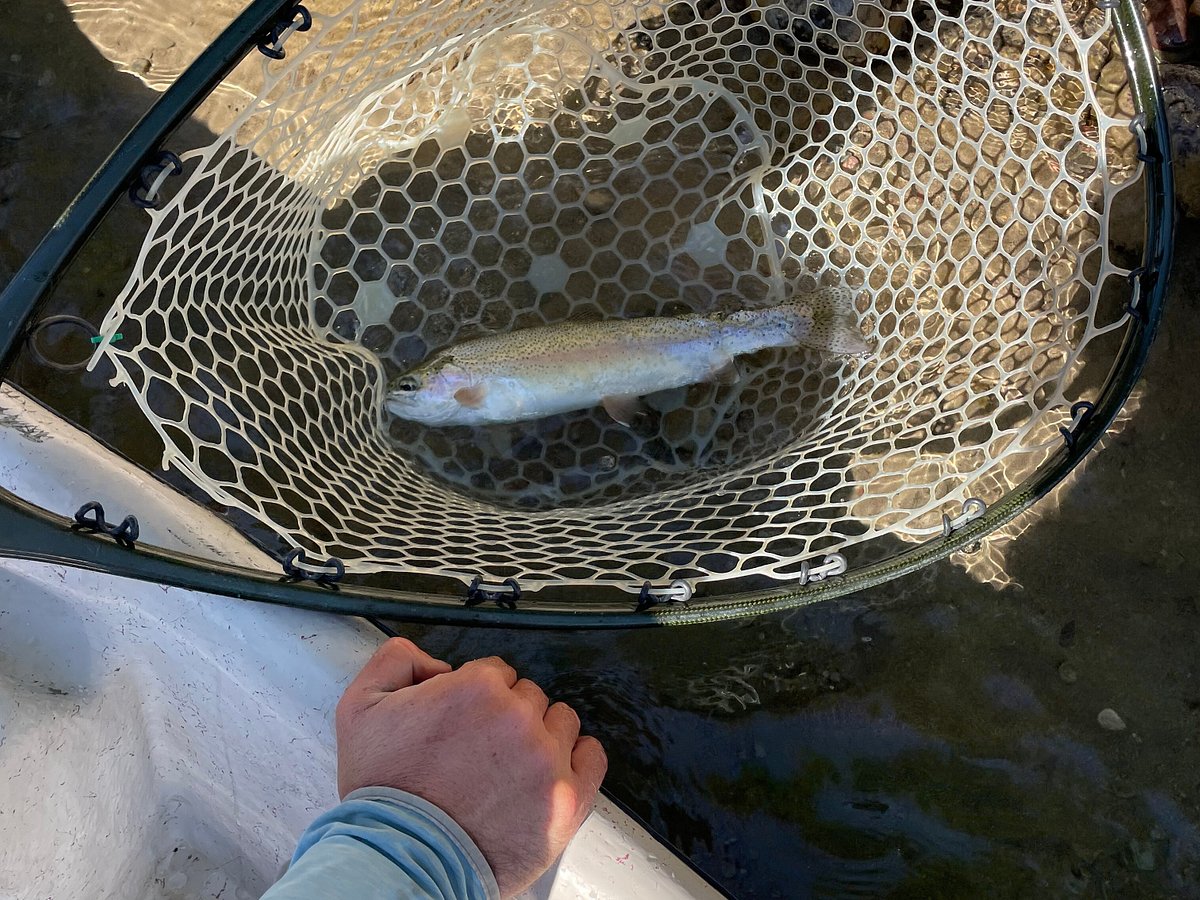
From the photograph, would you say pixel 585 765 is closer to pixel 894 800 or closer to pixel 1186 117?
pixel 894 800

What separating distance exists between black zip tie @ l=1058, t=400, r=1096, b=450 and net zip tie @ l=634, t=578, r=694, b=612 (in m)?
1.03

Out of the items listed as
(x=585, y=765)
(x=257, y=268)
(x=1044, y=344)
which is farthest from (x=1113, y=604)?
(x=257, y=268)

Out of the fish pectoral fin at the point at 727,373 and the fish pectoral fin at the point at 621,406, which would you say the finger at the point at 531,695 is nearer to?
the fish pectoral fin at the point at 621,406

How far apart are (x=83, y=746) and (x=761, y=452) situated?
2.22m

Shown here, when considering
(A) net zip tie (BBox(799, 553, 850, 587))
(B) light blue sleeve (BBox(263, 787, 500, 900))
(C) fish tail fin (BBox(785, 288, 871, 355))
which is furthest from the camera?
(C) fish tail fin (BBox(785, 288, 871, 355))

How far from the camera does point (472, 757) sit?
1814 millimetres

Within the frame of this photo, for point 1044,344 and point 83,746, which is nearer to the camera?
point 83,746

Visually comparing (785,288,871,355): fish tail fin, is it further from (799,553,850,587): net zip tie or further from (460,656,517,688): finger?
(460,656,517,688): finger

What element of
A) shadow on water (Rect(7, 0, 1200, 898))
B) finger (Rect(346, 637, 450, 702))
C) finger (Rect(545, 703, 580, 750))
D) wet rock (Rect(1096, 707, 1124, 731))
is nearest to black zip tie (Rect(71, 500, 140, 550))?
finger (Rect(346, 637, 450, 702))

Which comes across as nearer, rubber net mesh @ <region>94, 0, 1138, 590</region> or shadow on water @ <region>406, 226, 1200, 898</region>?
rubber net mesh @ <region>94, 0, 1138, 590</region>

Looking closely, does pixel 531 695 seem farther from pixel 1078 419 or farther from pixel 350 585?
pixel 1078 419

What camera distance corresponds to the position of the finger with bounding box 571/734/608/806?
198 centimetres

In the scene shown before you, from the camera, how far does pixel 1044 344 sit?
276cm

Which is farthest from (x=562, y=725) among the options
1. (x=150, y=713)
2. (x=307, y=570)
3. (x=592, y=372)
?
(x=592, y=372)
